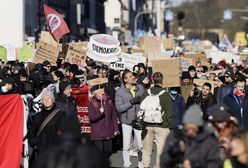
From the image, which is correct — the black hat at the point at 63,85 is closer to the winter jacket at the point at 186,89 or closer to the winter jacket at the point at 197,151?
the winter jacket at the point at 186,89

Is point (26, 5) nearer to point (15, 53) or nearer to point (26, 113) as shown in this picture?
point (15, 53)

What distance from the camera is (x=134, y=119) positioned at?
637 inches

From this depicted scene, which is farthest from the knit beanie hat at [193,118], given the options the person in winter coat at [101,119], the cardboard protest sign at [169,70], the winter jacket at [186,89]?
the cardboard protest sign at [169,70]

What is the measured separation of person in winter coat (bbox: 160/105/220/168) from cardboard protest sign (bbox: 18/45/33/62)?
57.5ft

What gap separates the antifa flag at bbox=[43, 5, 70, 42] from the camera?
2633cm

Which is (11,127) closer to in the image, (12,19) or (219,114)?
(219,114)

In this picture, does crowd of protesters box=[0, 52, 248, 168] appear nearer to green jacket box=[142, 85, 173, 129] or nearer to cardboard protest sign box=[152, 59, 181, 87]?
green jacket box=[142, 85, 173, 129]

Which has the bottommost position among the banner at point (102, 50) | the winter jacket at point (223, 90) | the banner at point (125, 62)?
the winter jacket at point (223, 90)

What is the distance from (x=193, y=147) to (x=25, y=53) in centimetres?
1780

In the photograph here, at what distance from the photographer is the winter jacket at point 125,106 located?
16297 millimetres

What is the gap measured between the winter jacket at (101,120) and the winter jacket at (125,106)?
73 centimetres

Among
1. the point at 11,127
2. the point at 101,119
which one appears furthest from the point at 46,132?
the point at 101,119

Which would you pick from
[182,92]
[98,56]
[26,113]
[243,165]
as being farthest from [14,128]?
[98,56]

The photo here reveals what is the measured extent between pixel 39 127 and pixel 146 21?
118m
